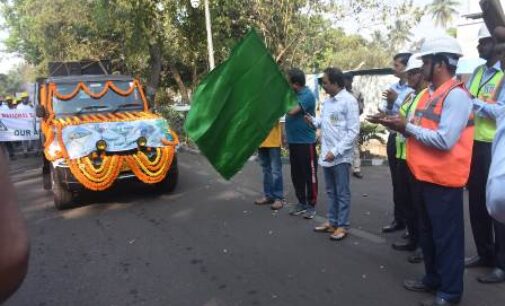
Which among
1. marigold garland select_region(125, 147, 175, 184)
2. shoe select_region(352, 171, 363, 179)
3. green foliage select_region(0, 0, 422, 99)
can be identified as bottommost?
shoe select_region(352, 171, 363, 179)

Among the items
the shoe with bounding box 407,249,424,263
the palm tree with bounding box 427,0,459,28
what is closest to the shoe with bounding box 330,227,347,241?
the shoe with bounding box 407,249,424,263

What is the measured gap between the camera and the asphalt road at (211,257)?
4.08 metres

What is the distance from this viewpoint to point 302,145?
612 cm

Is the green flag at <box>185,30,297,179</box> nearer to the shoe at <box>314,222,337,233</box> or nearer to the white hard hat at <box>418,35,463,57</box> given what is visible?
the shoe at <box>314,222,337,233</box>

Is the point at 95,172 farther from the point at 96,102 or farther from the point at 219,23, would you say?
the point at 219,23

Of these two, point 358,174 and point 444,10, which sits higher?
point 444,10

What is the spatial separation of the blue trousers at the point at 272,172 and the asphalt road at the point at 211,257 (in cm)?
33

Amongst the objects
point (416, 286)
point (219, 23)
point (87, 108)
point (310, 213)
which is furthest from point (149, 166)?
point (219, 23)

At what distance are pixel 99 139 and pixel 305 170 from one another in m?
3.07

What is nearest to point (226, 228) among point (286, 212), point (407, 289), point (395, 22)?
point (286, 212)

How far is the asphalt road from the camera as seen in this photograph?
408 cm

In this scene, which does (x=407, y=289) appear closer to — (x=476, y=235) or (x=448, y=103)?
(x=476, y=235)

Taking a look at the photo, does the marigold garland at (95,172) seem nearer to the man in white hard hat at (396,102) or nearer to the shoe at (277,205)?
the shoe at (277,205)

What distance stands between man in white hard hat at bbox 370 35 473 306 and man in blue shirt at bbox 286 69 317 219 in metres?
2.36
